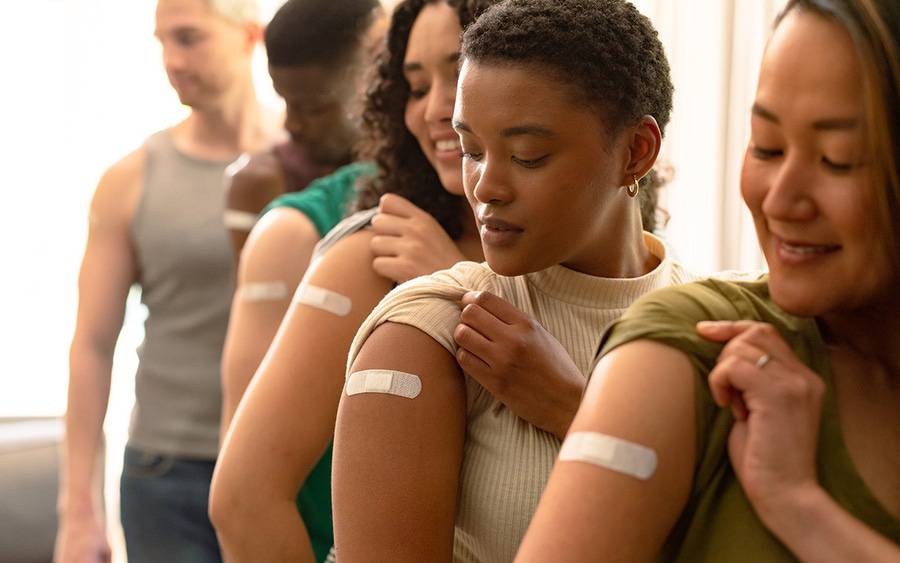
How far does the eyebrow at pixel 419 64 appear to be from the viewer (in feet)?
5.24

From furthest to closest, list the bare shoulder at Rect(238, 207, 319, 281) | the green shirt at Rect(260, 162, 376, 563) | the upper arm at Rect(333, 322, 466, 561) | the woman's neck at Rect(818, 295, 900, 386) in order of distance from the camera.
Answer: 1. the bare shoulder at Rect(238, 207, 319, 281)
2. the green shirt at Rect(260, 162, 376, 563)
3. the upper arm at Rect(333, 322, 466, 561)
4. the woman's neck at Rect(818, 295, 900, 386)

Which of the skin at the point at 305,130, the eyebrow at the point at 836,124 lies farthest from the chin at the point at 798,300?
the skin at the point at 305,130

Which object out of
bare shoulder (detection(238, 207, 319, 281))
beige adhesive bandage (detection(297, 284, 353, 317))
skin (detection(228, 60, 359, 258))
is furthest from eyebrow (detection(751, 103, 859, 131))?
skin (detection(228, 60, 359, 258))

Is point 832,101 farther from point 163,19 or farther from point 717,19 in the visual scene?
point 163,19

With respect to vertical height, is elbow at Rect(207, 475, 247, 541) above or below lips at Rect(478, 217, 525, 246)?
below

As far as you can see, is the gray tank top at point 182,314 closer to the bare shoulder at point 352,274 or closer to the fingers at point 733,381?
the bare shoulder at point 352,274

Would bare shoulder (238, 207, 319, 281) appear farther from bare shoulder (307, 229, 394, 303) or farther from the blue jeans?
the blue jeans

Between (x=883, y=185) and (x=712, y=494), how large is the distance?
0.26 meters

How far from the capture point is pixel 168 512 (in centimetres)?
241

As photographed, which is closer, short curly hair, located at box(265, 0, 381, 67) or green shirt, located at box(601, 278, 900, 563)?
green shirt, located at box(601, 278, 900, 563)

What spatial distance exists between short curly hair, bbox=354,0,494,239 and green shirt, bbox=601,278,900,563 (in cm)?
74

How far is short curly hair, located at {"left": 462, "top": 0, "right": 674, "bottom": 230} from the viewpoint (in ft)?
3.98

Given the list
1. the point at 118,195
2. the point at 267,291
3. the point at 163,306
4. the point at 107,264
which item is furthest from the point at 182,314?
the point at 267,291

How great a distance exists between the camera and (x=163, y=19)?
267 cm
